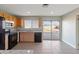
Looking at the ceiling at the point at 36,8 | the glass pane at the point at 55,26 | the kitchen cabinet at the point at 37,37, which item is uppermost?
the ceiling at the point at 36,8

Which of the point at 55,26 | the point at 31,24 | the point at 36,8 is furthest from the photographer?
the point at 55,26

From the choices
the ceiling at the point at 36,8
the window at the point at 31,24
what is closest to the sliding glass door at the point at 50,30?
the window at the point at 31,24

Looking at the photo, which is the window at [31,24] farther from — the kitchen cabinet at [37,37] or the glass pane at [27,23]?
the kitchen cabinet at [37,37]

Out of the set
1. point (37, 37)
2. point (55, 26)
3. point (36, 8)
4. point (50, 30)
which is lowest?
point (37, 37)

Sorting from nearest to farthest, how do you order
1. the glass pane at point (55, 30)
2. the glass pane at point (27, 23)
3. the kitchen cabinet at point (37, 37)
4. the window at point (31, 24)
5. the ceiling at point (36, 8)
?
the ceiling at point (36, 8) < the kitchen cabinet at point (37, 37) < the window at point (31, 24) < the glass pane at point (27, 23) < the glass pane at point (55, 30)

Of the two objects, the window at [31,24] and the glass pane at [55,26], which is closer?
the window at [31,24]

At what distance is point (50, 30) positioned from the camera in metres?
10.2

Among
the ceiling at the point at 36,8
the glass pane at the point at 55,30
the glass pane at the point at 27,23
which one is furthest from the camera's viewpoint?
the glass pane at the point at 55,30

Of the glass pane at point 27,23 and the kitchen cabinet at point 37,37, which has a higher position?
the glass pane at point 27,23

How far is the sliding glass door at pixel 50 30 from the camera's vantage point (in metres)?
10.0

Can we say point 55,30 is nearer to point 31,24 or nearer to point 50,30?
point 50,30

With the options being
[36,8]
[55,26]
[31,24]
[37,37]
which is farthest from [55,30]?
[36,8]

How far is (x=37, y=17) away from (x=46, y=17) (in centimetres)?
67
